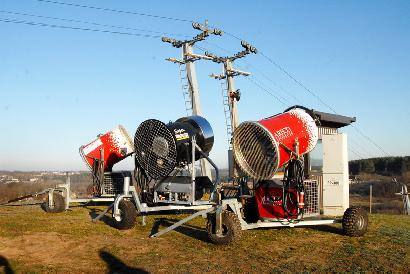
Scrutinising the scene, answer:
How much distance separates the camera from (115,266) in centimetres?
720

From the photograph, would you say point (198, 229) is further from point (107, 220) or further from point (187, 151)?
point (107, 220)

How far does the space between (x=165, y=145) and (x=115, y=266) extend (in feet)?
12.6

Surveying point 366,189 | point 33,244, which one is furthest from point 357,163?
point 33,244

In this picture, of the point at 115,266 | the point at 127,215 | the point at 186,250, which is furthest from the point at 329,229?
the point at 115,266

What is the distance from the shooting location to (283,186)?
9.33 metres

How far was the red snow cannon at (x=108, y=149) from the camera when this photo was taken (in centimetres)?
1341

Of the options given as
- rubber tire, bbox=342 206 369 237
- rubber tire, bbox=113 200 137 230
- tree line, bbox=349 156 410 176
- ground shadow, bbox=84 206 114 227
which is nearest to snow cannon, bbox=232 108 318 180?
rubber tire, bbox=342 206 369 237

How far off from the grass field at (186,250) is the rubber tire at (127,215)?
18cm

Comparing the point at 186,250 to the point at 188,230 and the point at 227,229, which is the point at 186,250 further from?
the point at 188,230

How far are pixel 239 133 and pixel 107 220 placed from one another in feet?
15.2

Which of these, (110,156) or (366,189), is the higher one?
(110,156)

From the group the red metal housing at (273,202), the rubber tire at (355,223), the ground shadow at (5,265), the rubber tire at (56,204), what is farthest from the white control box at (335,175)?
the ground shadow at (5,265)

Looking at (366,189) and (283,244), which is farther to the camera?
(366,189)

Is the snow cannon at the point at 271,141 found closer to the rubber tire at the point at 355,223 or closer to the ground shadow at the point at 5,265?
the rubber tire at the point at 355,223
